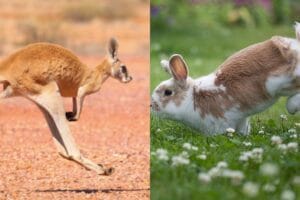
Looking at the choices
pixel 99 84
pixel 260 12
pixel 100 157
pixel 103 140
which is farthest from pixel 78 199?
pixel 260 12

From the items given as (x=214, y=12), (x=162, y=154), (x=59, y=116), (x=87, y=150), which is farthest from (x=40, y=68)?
(x=214, y=12)

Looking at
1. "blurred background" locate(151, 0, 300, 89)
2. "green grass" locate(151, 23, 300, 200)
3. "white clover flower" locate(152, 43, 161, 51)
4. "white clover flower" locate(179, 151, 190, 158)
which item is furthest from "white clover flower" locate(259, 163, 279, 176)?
"white clover flower" locate(152, 43, 161, 51)

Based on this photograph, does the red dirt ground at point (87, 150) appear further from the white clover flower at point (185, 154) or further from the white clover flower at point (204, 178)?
the white clover flower at point (204, 178)

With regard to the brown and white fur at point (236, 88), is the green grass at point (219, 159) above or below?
below

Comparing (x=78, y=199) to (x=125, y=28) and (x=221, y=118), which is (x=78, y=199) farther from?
(x=125, y=28)

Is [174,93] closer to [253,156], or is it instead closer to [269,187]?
[253,156]

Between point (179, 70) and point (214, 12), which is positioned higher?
point (214, 12)

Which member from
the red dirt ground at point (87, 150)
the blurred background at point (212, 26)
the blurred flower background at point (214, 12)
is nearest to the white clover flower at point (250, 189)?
the red dirt ground at point (87, 150)
